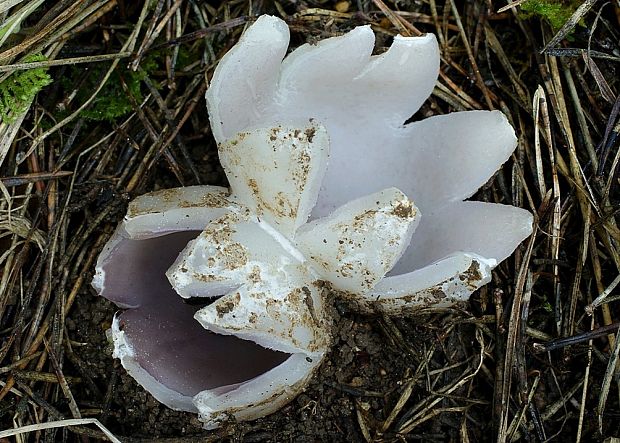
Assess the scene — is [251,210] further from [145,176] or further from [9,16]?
[9,16]

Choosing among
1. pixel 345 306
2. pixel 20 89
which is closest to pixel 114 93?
pixel 20 89

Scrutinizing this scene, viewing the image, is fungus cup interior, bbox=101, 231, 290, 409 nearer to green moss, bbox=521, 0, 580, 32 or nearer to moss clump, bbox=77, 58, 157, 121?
moss clump, bbox=77, 58, 157, 121

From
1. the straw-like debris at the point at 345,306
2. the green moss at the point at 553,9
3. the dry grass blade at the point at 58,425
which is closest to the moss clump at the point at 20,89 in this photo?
the straw-like debris at the point at 345,306

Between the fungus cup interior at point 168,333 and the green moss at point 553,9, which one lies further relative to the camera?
the green moss at point 553,9

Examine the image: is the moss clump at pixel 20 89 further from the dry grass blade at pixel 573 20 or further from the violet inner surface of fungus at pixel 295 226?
the dry grass blade at pixel 573 20

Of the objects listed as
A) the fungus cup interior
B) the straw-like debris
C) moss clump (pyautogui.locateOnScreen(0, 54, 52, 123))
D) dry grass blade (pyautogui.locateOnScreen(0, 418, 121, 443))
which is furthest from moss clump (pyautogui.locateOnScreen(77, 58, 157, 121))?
dry grass blade (pyautogui.locateOnScreen(0, 418, 121, 443))

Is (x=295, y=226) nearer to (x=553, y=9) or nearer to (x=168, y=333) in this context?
(x=168, y=333)

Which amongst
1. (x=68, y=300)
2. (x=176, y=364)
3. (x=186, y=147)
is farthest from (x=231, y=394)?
(x=186, y=147)
